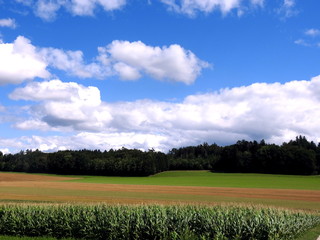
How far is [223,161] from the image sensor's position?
529ft

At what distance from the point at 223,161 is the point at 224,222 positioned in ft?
478

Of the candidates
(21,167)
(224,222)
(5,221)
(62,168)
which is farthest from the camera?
(21,167)

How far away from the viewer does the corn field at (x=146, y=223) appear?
1770 centimetres

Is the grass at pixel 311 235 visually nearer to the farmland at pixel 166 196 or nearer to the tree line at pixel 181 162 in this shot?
the farmland at pixel 166 196

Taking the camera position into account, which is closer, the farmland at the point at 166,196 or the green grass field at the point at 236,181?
the farmland at the point at 166,196

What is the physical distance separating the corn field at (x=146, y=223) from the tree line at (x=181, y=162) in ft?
403

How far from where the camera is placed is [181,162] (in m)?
176

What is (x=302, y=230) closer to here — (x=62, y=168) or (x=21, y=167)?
(x=62, y=168)

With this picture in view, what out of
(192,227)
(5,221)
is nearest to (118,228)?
(192,227)

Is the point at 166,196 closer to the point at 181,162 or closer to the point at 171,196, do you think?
the point at 171,196

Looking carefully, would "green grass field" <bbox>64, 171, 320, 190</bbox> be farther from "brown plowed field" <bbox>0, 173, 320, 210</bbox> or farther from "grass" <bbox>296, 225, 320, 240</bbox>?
"grass" <bbox>296, 225, 320, 240</bbox>

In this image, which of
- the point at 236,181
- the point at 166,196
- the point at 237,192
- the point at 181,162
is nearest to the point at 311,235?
the point at 166,196

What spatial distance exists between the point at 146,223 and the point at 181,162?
158666 millimetres

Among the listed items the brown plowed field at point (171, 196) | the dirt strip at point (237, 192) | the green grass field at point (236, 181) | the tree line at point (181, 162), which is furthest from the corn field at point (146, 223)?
the tree line at point (181, 162)
